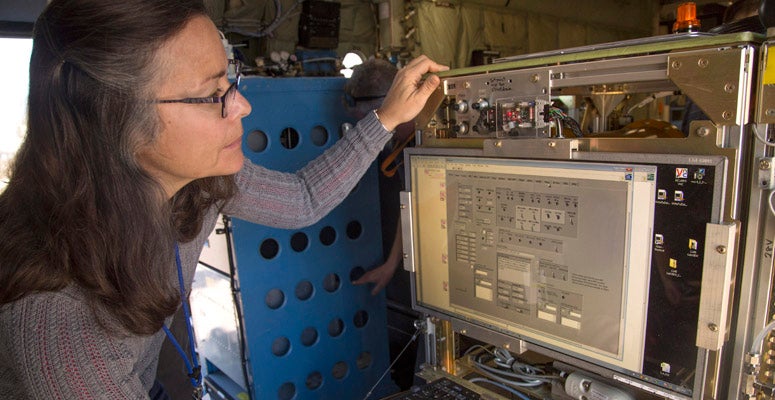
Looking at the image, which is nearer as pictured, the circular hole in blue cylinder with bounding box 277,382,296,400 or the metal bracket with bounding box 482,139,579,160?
the metal bracket with bounding box 482,139,579,160

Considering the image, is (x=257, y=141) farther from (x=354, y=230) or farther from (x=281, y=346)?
(x=281, y=346)

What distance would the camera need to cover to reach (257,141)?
4.23 ft

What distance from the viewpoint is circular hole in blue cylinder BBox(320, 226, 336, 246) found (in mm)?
1438

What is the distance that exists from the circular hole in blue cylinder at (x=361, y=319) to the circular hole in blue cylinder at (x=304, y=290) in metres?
0.18

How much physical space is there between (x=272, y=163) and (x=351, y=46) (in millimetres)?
2189

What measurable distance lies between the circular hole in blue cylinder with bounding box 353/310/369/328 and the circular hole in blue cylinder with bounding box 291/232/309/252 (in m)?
0.27

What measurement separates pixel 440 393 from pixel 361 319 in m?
0.53

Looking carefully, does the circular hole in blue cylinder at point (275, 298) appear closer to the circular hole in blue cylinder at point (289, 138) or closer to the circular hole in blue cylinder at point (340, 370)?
the circular hole in blue cylinder at point (340, 370)

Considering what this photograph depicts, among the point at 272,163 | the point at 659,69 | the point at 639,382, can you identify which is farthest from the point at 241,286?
the point at 659,69

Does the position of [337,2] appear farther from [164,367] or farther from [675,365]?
[675,365]

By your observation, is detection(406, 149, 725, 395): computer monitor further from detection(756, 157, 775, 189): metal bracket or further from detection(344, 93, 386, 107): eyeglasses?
detection(344, 93, 386, 107): eyeglasses

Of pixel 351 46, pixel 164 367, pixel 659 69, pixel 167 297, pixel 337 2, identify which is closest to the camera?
pixel 659 69

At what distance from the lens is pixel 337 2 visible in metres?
3.08

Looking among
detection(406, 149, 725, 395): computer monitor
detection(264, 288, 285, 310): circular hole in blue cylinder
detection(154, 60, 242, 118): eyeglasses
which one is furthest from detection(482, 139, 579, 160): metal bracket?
detection(264, 288, 285, 310): circular hole in blue cylinder
